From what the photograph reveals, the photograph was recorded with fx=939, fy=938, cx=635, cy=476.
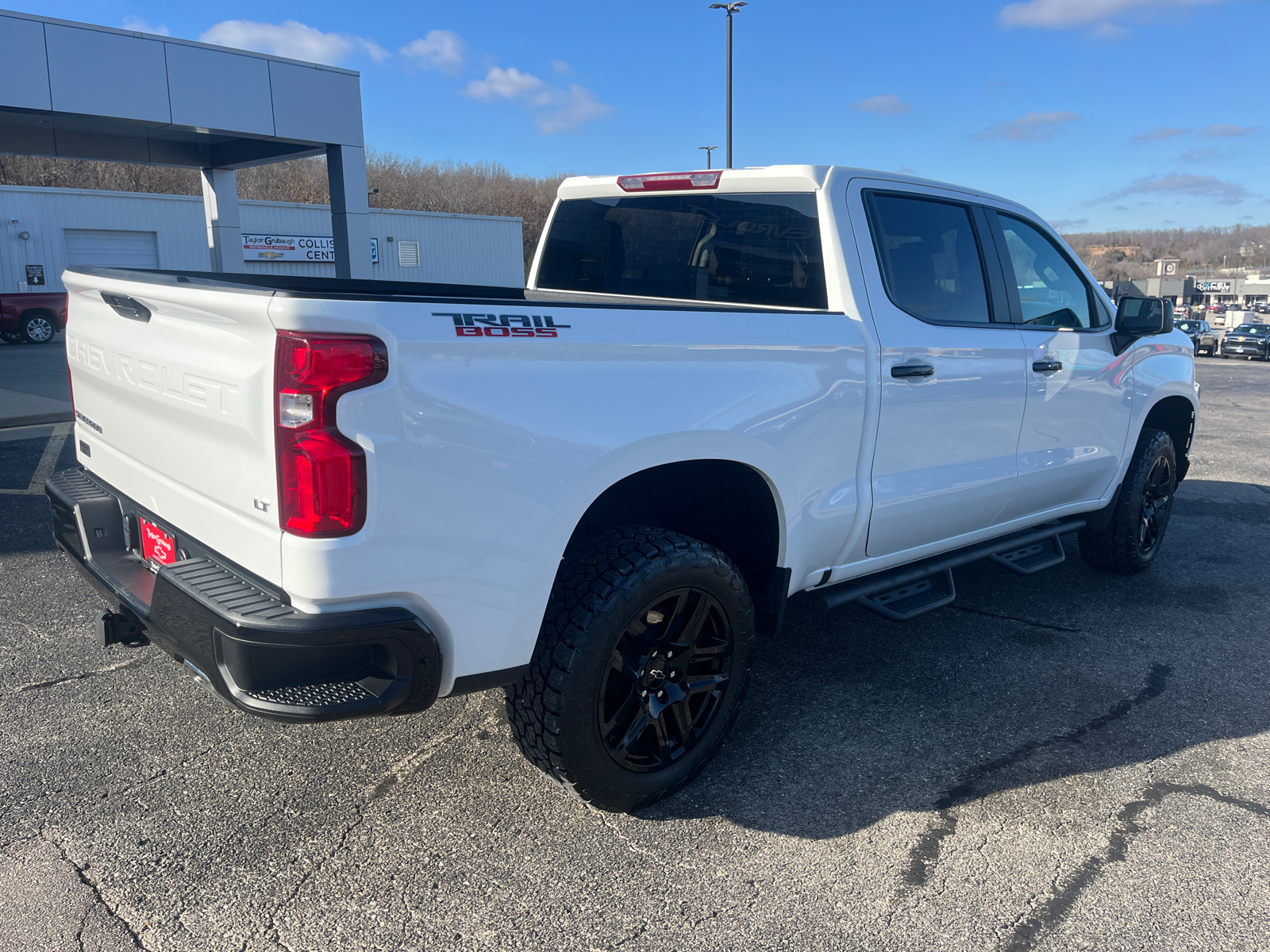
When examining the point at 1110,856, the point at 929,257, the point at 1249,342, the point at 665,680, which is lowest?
the point at 1249,342

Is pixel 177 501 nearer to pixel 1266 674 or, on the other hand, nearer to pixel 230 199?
pixel 1266 674

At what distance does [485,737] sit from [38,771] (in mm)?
1399

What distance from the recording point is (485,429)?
2.25 m

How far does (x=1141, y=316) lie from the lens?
14.8 ft

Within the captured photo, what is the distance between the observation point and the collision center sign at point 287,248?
29.6 metres

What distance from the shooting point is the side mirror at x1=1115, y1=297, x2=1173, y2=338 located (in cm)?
451

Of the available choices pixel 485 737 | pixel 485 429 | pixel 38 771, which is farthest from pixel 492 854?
pixel 38 771

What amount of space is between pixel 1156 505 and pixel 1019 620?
1.38m

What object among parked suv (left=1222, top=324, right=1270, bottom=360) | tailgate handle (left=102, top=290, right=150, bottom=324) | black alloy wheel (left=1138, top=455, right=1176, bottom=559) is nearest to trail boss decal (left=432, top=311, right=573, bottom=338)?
tailgate handle (left=102, top=290, right=150, bottom=324)

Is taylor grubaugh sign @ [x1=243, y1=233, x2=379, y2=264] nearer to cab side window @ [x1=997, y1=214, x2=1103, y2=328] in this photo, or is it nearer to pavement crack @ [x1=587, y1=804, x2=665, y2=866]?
cab side window @ [x1=997, y1=214, x2=1103, y2=328]

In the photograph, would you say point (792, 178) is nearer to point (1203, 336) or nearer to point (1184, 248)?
point (1203, 336)

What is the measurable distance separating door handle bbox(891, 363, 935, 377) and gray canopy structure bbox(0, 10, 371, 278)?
12.4m

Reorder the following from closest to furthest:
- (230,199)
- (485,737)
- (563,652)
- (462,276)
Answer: (563,652) → (485,737) → (230,199) → (462,276)

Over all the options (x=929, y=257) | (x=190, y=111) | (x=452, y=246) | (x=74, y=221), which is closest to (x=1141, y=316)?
(x=929, y=257)
